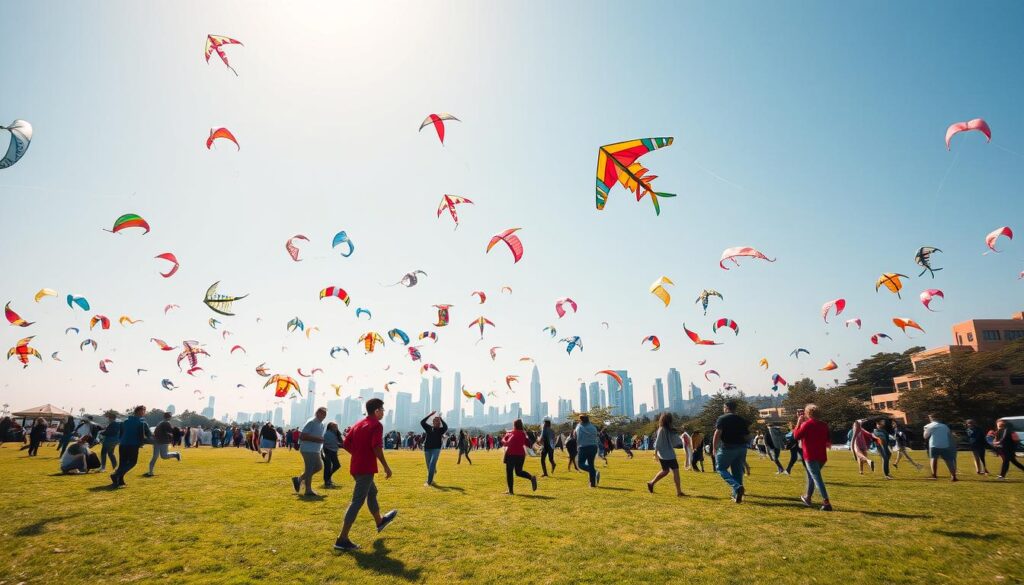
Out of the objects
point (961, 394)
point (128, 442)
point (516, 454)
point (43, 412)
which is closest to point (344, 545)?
point (516, 454)

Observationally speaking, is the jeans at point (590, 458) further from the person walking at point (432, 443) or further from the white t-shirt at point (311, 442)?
the white t-shirt at point (311, 442)

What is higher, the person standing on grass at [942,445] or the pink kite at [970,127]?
the pink kite at [970,127]

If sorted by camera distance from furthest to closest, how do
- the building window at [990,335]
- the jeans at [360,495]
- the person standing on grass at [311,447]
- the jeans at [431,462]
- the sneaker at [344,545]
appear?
the building window at [990,335] → the jeans at [431,462] → the person standing on grass at [311,447] → the jeans at [360,495] → the sneaker at [344,545]

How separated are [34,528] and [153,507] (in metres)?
1.93

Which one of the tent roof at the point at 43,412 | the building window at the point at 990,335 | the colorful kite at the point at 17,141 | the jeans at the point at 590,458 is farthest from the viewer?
the building window at the point at 990,335

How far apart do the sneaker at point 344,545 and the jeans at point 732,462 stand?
742cm

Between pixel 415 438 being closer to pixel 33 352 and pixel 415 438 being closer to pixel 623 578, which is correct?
pixel 33 352

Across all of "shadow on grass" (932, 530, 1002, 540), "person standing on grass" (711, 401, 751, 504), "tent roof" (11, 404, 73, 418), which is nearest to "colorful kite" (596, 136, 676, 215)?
"person standing on grass" (711, 401, 751, 504)

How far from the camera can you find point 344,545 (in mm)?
6219

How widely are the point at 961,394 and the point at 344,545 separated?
70612 millimetres

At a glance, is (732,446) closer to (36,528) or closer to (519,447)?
(519,447)

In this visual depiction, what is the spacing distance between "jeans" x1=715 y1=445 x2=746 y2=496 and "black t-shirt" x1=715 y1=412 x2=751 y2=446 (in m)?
0.11

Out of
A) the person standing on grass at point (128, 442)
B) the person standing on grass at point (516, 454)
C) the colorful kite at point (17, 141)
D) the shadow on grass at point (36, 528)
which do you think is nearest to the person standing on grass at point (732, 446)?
the person standing on grass at point (516, 454)

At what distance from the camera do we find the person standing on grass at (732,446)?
32.1ft
